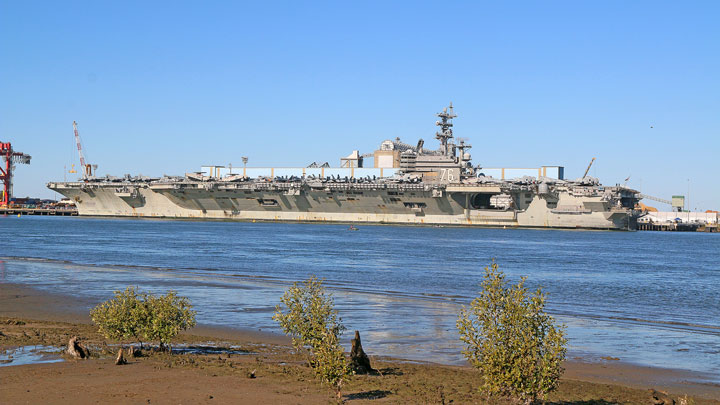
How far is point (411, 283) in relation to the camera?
910 inches

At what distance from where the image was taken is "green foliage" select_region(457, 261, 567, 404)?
7.72 m

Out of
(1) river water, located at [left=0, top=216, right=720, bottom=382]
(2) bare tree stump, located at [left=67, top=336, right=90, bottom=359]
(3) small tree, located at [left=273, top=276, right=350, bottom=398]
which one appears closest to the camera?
(3) small tree, located at [left=273, top=276, right=350, bottom=398]

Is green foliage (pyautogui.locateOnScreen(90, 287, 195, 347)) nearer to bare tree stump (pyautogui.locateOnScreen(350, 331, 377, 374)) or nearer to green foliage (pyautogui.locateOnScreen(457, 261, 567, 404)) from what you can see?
bare tree stump (pyautogui.locateOnScreen(350, 331, 377, 374))

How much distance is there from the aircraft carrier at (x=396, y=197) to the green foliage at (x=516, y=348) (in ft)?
176

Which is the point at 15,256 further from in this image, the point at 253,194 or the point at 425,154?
the point at 425,154

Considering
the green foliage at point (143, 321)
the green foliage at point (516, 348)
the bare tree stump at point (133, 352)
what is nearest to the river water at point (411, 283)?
the green foliage at point (516, 348)

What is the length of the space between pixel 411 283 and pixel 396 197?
42482 millimetres

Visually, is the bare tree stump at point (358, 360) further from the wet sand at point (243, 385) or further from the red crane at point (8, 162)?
the red crane at point (8, 162)

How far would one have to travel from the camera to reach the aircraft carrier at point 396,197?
6234cm

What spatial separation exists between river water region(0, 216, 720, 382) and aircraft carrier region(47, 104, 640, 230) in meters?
19.7

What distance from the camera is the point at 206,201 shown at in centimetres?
7225

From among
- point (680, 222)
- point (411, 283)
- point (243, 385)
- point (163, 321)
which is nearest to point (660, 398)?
point (243, 385)

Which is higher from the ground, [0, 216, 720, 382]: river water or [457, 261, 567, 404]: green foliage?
[457, 261, 567, 404]: green foliage

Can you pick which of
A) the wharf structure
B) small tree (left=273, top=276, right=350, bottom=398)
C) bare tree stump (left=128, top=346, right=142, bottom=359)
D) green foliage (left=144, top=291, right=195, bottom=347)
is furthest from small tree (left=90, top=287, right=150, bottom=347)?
the wharf structure
